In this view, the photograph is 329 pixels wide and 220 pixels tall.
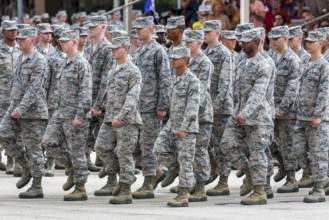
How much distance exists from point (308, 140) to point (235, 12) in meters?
8.60

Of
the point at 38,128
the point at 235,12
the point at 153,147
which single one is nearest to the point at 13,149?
the point at 38,128

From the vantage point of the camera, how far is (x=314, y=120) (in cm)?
1759

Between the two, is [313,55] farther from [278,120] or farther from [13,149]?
[13,149]

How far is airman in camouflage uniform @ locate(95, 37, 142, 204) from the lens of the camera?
17.4 metres

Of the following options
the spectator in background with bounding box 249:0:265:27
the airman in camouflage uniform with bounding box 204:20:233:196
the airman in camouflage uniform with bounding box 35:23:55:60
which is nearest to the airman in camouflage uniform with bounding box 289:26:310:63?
the airman in camouflage uniform with bounding box 204:20:233:196

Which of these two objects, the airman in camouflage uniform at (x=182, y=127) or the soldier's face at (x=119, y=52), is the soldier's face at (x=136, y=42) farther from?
the airman in camouflage uniform at (x=182, y=127)

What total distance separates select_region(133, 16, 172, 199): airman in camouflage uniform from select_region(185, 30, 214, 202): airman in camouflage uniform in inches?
26.1

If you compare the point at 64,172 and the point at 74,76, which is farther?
the point at 64,172

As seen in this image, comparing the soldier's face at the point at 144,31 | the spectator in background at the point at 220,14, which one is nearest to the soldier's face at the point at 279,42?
the soldier's face at the point at 144,31

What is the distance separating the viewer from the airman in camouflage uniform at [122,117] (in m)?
17.4

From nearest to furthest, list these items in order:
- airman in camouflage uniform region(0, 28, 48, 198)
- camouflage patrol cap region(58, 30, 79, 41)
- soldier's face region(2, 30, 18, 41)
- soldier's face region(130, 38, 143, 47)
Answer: camouflage patrol cap region(58, 30, 79, 41) < airman in camouflage uniform region(0, 28, 48, 198) < soldier's face region(130, 38, 143, 47) < soldier's face region(2, 30, 18, 41)

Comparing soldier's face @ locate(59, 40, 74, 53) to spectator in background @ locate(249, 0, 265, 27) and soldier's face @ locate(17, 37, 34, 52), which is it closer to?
soldier's face @ locate(17, 37, 34, 52)

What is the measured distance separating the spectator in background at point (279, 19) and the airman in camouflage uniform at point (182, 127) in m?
8.27

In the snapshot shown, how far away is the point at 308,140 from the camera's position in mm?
17828
